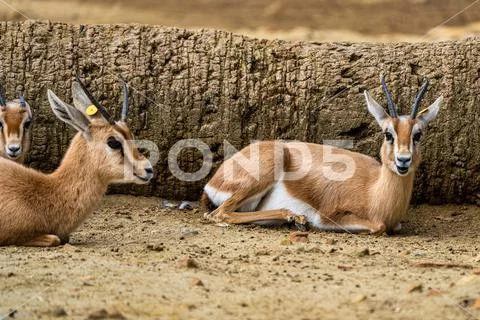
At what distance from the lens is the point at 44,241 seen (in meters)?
8.35

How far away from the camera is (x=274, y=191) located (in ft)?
35.0

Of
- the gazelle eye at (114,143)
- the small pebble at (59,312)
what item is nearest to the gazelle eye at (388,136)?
the gazelle eye at (114,143)

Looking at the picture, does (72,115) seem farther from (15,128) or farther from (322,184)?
(322,184)

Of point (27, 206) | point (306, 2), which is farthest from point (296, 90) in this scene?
point (306, 2)

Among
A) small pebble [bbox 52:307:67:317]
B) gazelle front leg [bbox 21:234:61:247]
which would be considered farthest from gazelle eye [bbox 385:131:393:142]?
small pebble [bbox 52:307:67:317]

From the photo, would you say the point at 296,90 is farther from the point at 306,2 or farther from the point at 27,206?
the point at 306,2

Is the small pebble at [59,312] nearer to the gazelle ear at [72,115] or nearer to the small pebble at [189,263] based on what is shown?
the small pebble at [189,263]

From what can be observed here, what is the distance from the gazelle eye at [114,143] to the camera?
870 cm

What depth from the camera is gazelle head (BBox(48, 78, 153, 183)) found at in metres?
8.67

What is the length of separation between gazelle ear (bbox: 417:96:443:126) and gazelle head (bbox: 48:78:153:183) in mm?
3042

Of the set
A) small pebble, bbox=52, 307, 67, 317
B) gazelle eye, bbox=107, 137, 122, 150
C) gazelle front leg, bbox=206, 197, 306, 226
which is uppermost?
gazelle eye, bbox=107, 137, 122, 150

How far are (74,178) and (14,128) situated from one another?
1.90 m

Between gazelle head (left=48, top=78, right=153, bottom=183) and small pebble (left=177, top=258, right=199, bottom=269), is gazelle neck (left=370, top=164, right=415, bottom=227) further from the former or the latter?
small pebble (left=177, top=258, right=199, bottom=269)

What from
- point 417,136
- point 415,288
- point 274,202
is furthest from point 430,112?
point 415,288
